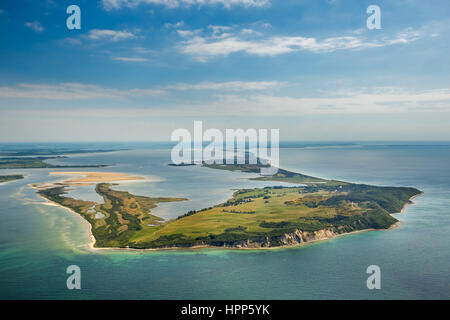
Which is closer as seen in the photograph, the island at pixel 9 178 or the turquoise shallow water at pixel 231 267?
the turquoise shallow water at pixel 231 267

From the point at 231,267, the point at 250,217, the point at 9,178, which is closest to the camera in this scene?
the point at 231,267

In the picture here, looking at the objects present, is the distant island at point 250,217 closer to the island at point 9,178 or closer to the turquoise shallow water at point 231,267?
the turquoise shallow water at point 231,267

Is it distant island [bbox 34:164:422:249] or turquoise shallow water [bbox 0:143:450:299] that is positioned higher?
distant island [bbox 34:164:422:249]


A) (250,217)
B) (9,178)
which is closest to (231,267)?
(250,217)

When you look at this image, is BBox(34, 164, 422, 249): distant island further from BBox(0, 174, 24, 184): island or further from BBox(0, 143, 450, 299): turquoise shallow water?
BBox(0, 174, 24, 184): island

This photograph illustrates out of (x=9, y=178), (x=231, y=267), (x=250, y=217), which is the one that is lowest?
(x=231, y=267)

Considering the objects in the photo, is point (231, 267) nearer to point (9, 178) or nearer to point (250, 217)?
point (250, 217)

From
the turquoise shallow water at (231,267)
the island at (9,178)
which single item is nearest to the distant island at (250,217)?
the turquoise shallow water at (231,267)

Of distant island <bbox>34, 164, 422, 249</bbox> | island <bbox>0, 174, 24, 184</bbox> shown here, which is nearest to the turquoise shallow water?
distant island <bbox>34, 164, 422, 249</bbox>

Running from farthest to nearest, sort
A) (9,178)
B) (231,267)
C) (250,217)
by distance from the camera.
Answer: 1. (9,178)
2. (250,217)
3. (231,267)
